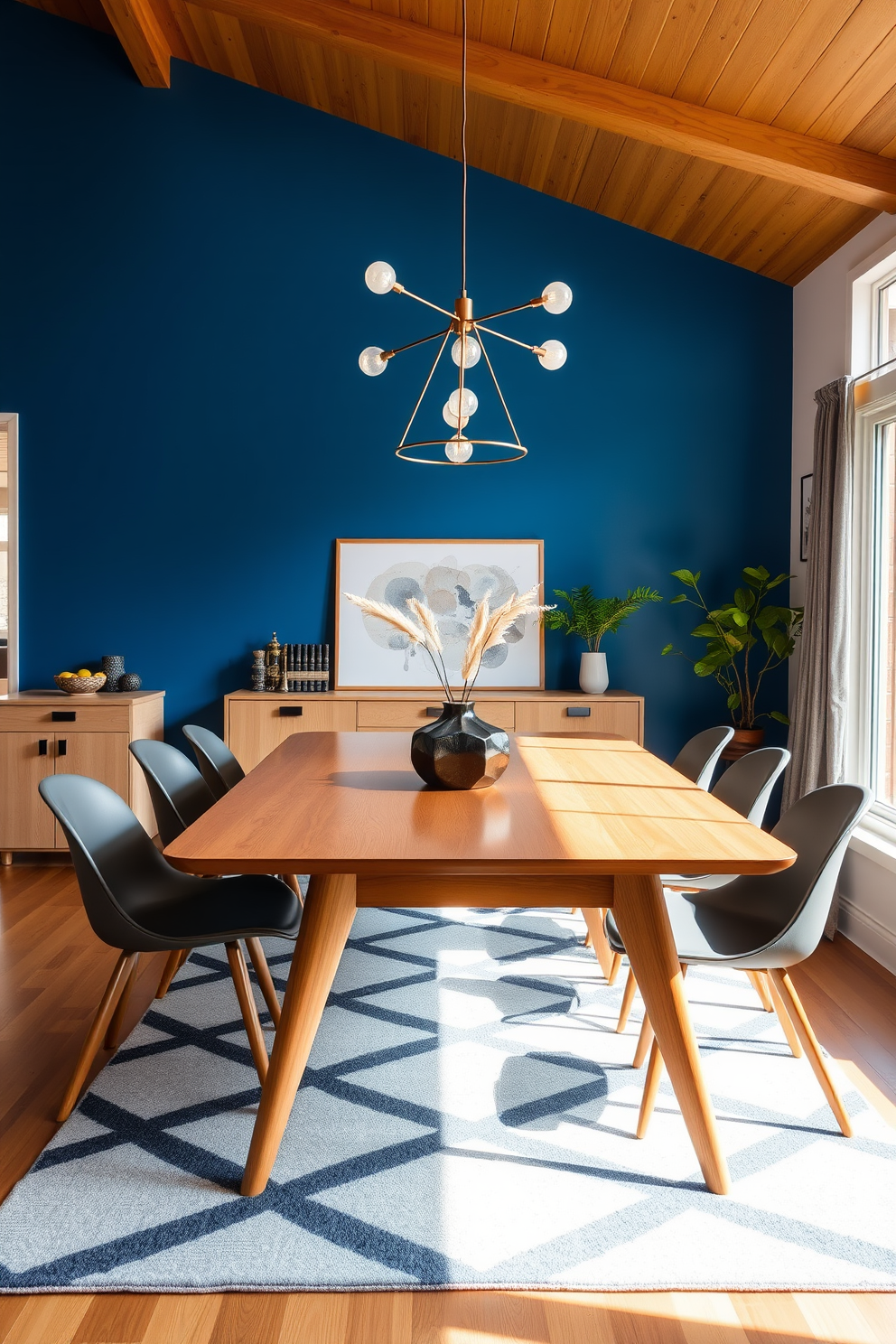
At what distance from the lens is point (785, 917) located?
2465 millimetres

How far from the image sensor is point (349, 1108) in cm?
247

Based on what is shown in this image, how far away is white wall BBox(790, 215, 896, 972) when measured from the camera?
3.81 m

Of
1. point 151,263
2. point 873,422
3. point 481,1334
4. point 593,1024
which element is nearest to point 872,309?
point 873,422

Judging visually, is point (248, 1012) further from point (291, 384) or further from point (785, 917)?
point (291, 384)

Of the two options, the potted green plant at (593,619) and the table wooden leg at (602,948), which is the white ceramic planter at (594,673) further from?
the table wooden leg at (602,948)

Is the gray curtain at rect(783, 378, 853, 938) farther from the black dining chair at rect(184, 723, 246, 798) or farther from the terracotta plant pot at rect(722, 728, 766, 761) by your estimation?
the black dining chair at rect(184, 723, 246, 798)

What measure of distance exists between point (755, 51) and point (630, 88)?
2.17 feet

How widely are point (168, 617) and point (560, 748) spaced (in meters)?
2.86

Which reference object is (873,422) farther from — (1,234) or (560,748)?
(1,234)

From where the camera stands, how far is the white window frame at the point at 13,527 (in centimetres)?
550

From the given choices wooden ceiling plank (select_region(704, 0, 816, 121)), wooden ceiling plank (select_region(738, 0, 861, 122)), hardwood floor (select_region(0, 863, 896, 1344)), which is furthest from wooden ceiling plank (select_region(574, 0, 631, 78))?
hardwood floor (select_region(0, 863, 896, 1344))

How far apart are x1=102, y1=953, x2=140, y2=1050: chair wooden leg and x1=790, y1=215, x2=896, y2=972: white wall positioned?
9.01 ft

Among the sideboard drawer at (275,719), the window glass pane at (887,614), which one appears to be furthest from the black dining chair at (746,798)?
the sideboard drawer at (275,719)

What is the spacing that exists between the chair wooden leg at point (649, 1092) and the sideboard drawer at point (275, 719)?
3019 millimetres
